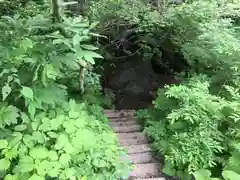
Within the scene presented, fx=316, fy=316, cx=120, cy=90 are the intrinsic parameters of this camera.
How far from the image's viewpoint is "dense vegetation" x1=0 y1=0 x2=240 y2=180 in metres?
3.20

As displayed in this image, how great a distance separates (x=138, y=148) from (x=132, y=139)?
11.6 inches

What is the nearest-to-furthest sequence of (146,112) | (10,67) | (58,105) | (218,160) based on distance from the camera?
(10,67) < (58,105) < (218,160) < (146,112)

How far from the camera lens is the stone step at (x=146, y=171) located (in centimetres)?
393

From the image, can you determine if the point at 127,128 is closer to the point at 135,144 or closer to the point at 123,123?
the point at 123,123

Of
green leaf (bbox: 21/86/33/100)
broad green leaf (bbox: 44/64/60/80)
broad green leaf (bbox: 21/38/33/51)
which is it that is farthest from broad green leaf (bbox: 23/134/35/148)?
broad green leaf (bbox: 21/38/33/51)

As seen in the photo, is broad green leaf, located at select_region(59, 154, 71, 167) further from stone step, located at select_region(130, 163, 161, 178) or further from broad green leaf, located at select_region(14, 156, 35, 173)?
stone step, located at select_region(130, 163, 161, 178)

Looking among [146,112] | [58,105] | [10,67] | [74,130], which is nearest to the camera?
[10,67]

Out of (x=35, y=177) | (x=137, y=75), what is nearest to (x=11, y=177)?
(x=35, y=177)

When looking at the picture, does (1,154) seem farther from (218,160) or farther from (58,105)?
(218,160)

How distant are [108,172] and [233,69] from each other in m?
2.42

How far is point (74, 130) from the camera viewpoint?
11.1 ft

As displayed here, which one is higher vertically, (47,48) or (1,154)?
(47,48)

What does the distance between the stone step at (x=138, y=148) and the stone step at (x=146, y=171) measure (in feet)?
1.00

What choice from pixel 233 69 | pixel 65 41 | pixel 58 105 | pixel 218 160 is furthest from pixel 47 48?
pixel 233 69
